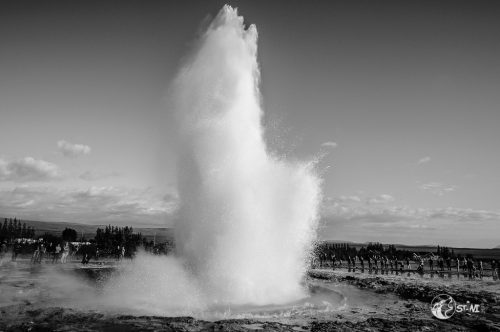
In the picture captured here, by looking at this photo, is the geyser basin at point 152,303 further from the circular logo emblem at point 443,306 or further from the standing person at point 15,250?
the standing person at point 15,250

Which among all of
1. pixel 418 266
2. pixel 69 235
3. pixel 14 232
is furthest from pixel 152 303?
pixel 69 235

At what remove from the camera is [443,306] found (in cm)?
1656

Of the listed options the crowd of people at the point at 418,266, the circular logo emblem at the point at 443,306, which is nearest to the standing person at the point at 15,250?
the crowd of people at the point at 418,266

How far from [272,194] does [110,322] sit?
36.4 feet

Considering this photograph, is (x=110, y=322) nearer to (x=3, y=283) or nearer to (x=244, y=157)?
(x=244, y=157)

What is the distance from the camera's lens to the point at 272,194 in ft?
66.1

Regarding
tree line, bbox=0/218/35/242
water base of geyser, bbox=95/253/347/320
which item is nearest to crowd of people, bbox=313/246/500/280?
water base of geyser, bbox=95/253/347/320

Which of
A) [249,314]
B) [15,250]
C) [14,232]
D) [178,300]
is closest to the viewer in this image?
[249,314]

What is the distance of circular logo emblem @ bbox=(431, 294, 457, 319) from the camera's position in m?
14.8

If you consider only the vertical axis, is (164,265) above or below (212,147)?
below

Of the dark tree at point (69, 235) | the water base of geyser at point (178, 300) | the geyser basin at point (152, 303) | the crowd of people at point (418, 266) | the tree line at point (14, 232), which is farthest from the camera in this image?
the dark tree at point (69, 235)

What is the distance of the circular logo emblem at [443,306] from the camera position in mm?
14795

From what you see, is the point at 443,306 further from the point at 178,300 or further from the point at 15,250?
the point at 15,250

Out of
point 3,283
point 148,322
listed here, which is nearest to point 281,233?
point 148,322
